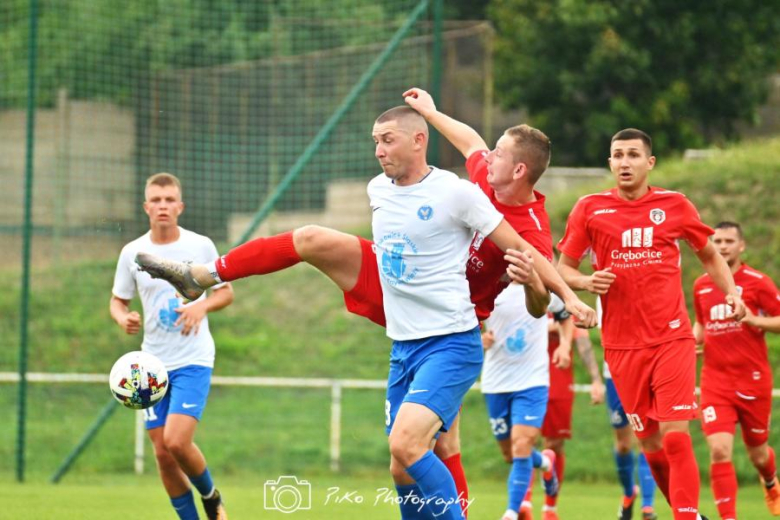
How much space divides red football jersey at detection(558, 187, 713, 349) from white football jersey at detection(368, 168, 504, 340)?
1.56 metres

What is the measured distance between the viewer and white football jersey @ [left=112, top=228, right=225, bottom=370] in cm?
850

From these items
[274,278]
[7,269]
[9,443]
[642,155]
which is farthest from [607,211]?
[7,269]

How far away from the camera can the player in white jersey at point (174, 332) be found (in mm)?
8188

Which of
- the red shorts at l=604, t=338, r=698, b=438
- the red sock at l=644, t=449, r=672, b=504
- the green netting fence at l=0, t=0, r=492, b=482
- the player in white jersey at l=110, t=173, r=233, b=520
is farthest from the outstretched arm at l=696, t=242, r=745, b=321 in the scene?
the green netting fence at l=0, t=0, r=492, b=482

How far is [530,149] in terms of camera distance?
6.84 meters

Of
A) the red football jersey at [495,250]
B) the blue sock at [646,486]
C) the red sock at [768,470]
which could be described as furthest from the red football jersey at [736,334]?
the red football jersey at [495,250]

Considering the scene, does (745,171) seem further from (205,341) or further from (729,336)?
(205,341)

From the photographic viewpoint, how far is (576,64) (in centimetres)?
2278

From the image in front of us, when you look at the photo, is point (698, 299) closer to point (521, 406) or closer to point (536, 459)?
point (521, 406)

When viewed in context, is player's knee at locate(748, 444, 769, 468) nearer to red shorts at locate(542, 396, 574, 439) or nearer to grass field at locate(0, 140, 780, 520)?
red shorts at locate(542, 396, 574, 439)

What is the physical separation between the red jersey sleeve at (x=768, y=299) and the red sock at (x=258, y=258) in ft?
14.5

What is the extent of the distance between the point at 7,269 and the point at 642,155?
12739 mm

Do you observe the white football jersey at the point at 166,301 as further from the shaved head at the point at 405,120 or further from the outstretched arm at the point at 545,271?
the outstretched arm at the point at 545,271

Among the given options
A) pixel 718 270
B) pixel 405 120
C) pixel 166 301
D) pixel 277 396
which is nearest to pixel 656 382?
pixel 718 270
